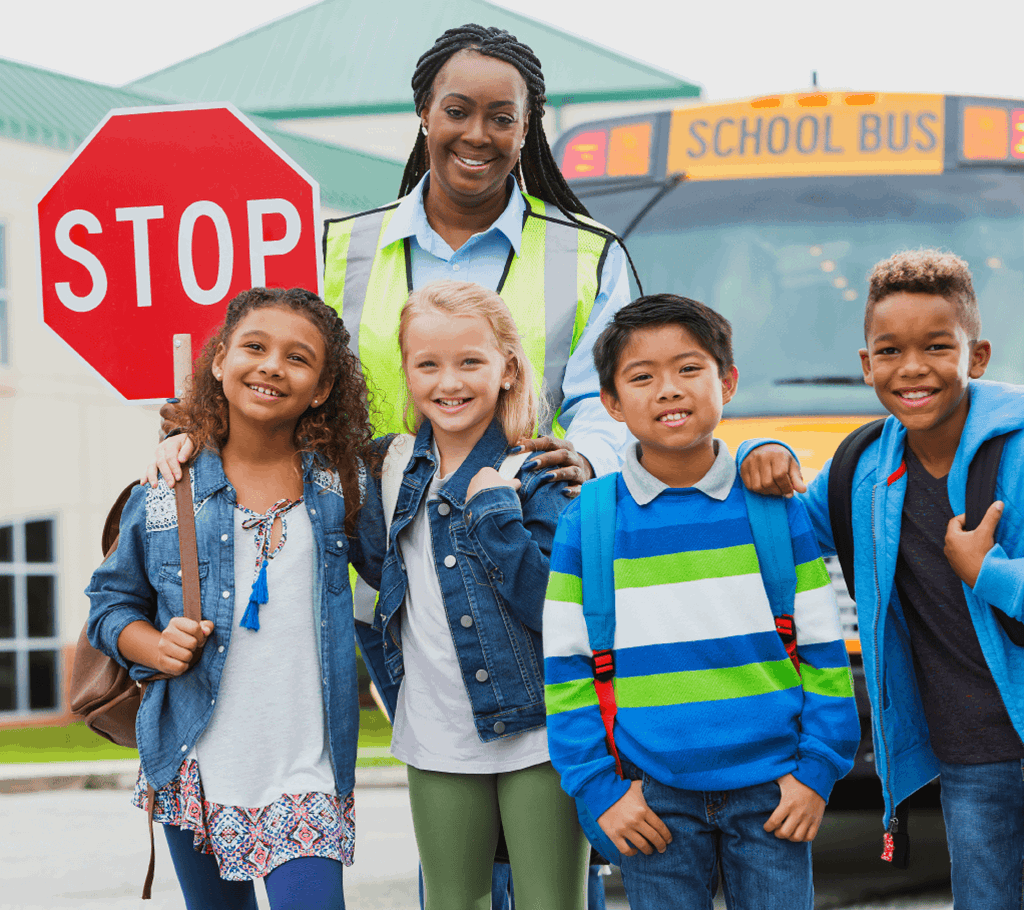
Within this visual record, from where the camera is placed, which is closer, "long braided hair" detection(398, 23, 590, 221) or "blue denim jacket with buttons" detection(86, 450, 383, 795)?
"blue denim jacket with buttons" detection(86, 450, 383, 795)

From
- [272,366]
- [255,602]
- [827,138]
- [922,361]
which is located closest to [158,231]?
[272,366]

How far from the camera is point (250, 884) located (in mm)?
2709

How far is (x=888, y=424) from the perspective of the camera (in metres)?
2.69

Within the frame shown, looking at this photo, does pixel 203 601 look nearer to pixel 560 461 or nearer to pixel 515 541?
pixel 515 541

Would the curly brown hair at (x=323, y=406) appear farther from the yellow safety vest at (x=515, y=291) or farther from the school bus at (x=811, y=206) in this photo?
the school bus at (x=811, y=206)

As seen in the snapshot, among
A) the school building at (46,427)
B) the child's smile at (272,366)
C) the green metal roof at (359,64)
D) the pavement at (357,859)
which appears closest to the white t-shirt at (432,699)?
the child's smile at (272,366)

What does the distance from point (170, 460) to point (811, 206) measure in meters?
3.24

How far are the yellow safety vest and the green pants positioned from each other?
0.84 metres

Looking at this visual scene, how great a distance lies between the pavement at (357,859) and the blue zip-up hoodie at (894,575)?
1.69 metres

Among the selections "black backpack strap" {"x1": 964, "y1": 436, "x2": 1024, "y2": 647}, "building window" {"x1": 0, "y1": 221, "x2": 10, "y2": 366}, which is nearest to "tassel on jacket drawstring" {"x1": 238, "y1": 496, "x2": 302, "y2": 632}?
"black backpack strap" {"x1": 964, "y1": 436, "x2": 1024, "y2": 647}

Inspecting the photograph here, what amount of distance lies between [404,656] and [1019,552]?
4.07ft

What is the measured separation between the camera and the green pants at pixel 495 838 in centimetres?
252

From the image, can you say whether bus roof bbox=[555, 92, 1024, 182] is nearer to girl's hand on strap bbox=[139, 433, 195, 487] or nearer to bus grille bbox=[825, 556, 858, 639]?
bus grille bbox=[825, 556, 858, 639]

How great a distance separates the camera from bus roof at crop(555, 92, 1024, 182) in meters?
5.06
